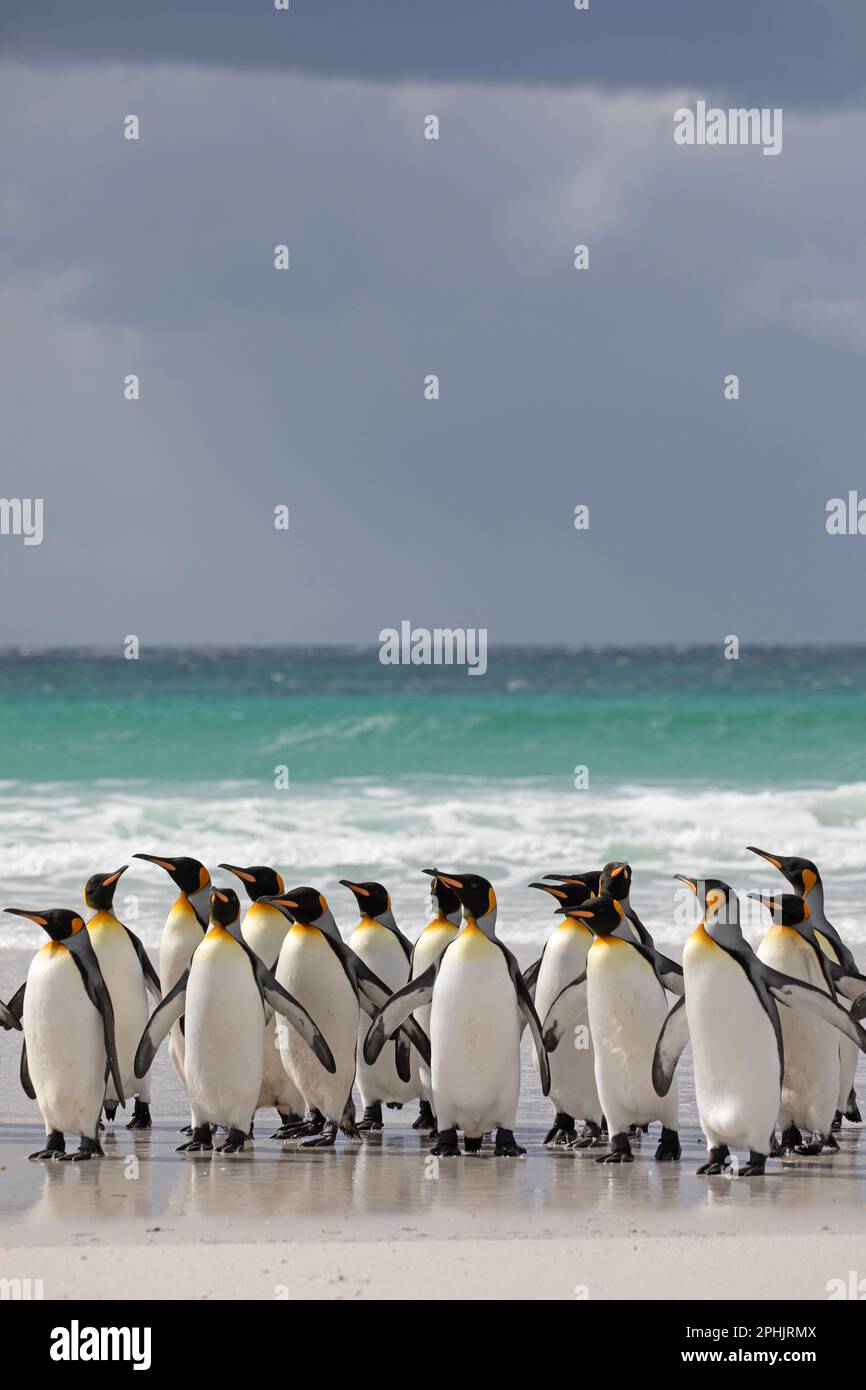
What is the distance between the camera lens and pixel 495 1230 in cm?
537

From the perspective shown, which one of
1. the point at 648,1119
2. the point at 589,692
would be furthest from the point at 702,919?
the point at 589,692

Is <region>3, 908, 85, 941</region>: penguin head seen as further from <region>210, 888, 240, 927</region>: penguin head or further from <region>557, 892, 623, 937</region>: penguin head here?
<region>557, 892, 623, 937</region>: penguin head

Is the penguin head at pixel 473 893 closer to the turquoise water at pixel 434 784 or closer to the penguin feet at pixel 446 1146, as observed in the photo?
the penguin feet at pixel 446 1146

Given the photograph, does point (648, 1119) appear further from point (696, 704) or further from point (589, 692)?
point (589, 692)

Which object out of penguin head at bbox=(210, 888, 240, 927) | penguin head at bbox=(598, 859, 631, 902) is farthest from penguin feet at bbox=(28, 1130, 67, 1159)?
penguin head at bbox=(598, 859, 631, 902)

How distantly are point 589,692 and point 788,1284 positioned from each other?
3226 centimetres

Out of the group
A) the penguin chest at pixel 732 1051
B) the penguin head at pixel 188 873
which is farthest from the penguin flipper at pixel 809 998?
the penguin head at pixel 188 873

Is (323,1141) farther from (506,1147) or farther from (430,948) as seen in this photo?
(430,948)

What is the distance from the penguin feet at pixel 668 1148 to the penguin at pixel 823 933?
665mm

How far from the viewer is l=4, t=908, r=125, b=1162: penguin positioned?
→ 661 centimetres

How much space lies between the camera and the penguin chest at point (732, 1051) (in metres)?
6.31

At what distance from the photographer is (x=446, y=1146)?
6695 millimetres

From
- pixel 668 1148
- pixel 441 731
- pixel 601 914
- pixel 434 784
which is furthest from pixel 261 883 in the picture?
pixel 441 731

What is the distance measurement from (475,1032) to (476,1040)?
0.03 metres
